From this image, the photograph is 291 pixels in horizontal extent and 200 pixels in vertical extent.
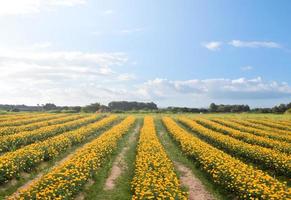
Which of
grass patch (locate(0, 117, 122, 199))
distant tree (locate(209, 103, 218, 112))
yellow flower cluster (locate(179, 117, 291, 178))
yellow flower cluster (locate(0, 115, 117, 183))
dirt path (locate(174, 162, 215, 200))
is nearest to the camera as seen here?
dirt path (locate(174, 162, 215, 200))

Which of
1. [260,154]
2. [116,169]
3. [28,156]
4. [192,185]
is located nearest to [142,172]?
[192,185]

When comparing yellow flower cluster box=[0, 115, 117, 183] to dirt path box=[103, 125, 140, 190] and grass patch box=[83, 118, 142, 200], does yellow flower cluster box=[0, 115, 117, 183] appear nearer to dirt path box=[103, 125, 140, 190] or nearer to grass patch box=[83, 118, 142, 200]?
grass patch box=[83, 118, 142, 200]

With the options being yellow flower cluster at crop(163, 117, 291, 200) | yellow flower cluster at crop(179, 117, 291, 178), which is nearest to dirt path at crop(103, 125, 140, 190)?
yellow flower cluster at crop(163, 117, 291, 200)

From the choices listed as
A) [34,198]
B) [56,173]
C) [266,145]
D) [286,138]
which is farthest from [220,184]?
[286,138]

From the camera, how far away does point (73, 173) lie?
12398 millimetres

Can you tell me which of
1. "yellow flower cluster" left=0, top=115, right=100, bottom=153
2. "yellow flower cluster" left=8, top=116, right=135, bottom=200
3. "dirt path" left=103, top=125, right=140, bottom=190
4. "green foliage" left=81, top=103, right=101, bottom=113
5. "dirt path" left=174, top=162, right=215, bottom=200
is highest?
"green foliage" left=81, top=103, right=101, bottom=113

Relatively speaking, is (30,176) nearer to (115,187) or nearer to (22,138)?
(115,187)

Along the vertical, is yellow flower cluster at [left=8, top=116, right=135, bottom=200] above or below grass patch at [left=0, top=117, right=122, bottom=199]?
above

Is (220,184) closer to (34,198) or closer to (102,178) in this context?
(102,178)

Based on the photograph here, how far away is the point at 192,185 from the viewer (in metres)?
14.5

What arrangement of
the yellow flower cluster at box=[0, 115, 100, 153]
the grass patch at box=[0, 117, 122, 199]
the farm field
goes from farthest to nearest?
the yellow flower cluster at box=[0, 115, 100, 153]
the grass patch at box=[0, 117, 122, 199]
the farm field

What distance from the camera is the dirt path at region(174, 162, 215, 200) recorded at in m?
13.0

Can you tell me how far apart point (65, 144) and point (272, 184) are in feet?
44.3

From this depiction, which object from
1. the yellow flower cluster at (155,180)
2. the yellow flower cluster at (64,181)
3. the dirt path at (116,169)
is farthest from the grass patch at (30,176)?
the yellow flower cluster at (155,180)
